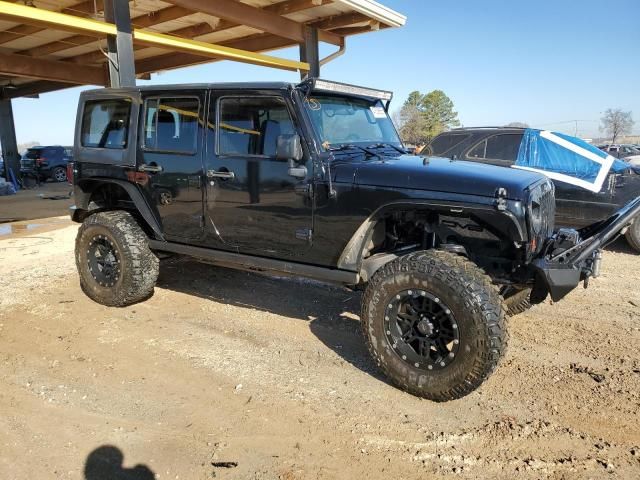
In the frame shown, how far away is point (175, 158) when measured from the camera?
4246mm

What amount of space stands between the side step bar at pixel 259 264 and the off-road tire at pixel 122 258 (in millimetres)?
162

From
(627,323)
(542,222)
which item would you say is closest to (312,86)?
(542,222)

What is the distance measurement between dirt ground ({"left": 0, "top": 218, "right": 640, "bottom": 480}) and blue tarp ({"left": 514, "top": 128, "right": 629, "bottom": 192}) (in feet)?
6.65

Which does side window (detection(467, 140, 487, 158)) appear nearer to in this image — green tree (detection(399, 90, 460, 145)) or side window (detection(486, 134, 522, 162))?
side window (detection(486, 134, 522, 162))

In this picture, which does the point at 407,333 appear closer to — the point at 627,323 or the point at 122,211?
the point at 627,323

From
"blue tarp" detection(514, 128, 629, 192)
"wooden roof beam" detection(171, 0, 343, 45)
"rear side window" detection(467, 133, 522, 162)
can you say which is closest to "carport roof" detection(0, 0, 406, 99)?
"wooden roof beam" detection(171, 0, 343, 45)

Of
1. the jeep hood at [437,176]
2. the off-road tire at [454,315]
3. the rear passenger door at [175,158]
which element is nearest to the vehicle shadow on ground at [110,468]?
the off-road tire at [454,315]

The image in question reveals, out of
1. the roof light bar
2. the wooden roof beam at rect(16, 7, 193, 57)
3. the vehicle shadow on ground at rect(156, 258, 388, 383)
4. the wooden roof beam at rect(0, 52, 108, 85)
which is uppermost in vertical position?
the wooden roof beam at rect(16, 7, 193, 57)

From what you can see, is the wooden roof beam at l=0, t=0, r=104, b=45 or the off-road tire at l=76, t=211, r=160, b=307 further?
the wooden roof beam at l=0, t=0, r=104, b=45

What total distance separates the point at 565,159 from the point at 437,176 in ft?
14.7

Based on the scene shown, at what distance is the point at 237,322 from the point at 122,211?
66.2 inches

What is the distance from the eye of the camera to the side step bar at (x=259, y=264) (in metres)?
3.56

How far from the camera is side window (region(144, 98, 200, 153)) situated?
4.17 metres

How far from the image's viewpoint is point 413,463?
2561mm
